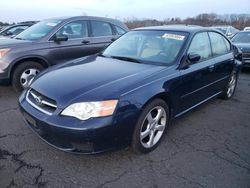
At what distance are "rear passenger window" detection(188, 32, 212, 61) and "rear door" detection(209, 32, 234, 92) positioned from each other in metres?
0.19

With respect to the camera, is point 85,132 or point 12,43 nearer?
point 85,132

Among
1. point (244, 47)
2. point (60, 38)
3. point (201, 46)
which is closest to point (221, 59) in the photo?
point (201, 46)

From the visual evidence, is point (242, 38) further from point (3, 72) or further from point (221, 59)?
point (3, 72)

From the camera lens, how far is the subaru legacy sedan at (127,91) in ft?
8.59

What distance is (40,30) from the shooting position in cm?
585

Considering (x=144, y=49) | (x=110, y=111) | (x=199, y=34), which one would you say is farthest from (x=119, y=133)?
(x=199, y=34)

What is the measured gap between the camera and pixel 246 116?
14.8 feet

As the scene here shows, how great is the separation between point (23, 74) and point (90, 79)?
109 inches

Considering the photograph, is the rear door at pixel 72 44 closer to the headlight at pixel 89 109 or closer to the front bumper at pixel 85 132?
the front bumper at pixel 85 132

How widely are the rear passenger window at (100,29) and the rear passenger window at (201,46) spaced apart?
292 centimetres

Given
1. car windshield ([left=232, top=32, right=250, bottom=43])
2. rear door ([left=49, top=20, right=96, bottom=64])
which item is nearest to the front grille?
rear door ([left=49, top=20, right=96, bottom=64])

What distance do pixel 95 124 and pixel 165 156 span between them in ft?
3.64

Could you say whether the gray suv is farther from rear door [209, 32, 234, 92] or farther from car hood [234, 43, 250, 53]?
car hood [234, 43, 250, 53]

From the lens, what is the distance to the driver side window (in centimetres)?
576
